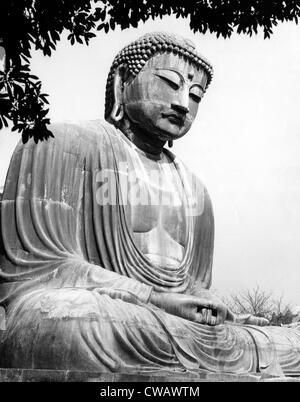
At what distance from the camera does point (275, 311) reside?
2564 cm

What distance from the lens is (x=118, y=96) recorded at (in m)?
10.4

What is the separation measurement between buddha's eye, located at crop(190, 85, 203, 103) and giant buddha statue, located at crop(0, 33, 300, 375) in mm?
13

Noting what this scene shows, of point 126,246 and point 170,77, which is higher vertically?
point 170,77

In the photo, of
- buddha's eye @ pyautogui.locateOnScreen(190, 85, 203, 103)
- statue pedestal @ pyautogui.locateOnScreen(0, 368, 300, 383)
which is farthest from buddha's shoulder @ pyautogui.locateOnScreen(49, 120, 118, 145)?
statue pedestal @ pyautogui.locateOnScreen(0, 368, 300, 383)

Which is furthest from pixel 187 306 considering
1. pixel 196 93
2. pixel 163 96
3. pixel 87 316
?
pixel 196 93

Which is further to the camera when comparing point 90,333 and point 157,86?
point 157,86

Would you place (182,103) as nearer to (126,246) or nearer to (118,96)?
(118,96)

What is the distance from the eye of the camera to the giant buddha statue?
26.7ft

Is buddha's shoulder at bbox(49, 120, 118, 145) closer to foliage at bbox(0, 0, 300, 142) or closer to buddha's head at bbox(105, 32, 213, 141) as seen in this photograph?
buddha's head at bbox(105, 32, 213, 141)

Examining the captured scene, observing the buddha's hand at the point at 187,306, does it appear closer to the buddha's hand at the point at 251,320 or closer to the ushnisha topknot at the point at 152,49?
the buddha's hand at the point at 251,320

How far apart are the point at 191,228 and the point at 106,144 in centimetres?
121

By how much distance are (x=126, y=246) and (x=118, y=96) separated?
1.72 m
